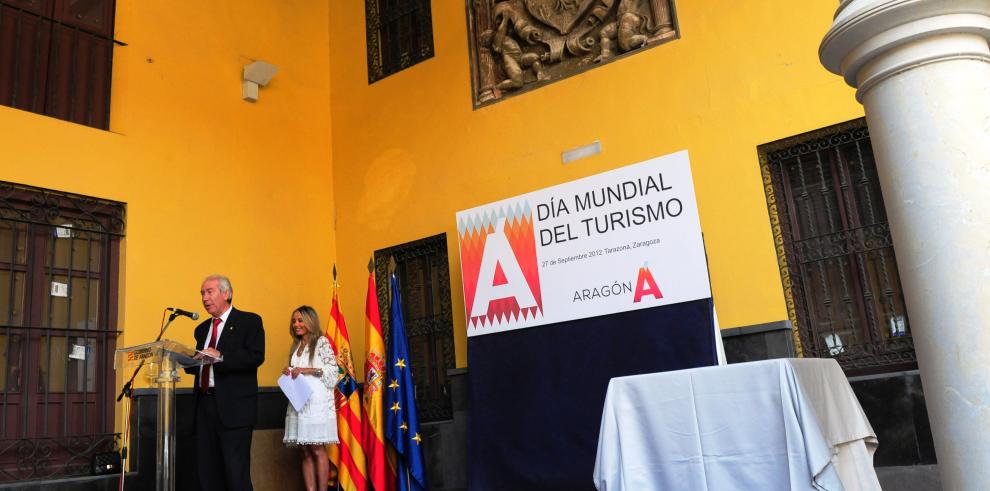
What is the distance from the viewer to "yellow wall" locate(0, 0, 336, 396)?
6344mm

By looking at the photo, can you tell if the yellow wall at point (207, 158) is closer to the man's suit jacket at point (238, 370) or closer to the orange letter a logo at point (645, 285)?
the man's suit jacket at point (238, 370)

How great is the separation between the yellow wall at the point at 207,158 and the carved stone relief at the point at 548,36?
1868 mm

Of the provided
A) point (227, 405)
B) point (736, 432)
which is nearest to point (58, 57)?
point (227, 405)

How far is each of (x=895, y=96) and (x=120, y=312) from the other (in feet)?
18.0

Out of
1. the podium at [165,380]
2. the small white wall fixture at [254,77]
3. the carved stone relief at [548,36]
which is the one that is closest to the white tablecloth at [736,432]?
the podium at [165,380]

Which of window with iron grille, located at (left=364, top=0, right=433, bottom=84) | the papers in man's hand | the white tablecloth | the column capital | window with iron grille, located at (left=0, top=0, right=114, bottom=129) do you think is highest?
window with iron grille, located at (left=364, top=0, right=433, bottom=84)

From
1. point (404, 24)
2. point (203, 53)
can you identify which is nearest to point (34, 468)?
point (203, 53)

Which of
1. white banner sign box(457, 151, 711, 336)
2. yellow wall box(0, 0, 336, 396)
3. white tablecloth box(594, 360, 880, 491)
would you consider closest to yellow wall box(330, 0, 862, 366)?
yellow wall box(0, 0, 336, 396)

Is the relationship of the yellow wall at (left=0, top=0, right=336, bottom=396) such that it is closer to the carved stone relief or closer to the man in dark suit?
the man in dark suit

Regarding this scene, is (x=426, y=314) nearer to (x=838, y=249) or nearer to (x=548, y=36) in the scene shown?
(x=548, y=36)

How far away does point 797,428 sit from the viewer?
292cm

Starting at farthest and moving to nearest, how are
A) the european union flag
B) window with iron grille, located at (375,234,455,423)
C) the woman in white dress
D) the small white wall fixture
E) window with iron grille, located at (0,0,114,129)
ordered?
the small white wall fixture
window with iron grille, located at (375,234,455,423)
the european union flag
the woman in white dress
window with iron grille, located at (0,0,114,129)

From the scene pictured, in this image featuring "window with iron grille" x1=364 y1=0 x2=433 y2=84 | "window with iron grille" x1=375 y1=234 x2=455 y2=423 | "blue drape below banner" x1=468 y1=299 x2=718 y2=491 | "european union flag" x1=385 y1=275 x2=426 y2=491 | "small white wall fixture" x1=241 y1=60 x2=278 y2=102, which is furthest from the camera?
"window with iron grille" x1=364 y1=0 x2=433 y2=84

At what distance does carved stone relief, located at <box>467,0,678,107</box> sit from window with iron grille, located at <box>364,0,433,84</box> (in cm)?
60
